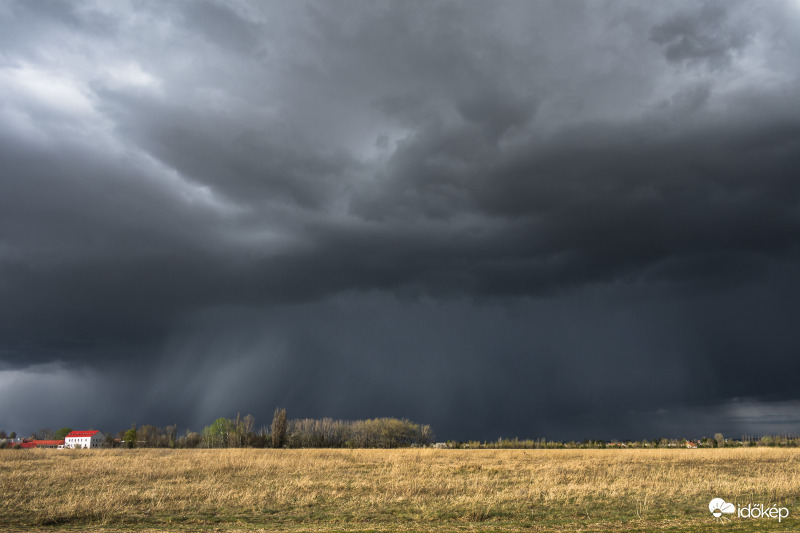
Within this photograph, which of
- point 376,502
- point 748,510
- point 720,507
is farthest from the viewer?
point 376,502

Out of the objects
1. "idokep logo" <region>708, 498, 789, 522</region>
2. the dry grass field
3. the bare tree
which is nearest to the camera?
the dry grass field

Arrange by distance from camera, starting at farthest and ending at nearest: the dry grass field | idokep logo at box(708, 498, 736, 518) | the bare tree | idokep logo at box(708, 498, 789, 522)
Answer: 1. the bare tree
2. idokep logo at box(708, 498, 736, 518)
3. idokep logo at box(708, 498, 789, 522)
4. the dry grass field

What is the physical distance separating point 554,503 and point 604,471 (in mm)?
22172

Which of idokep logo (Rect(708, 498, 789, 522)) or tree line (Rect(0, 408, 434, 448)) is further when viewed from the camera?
tree line (Rect(0, 408, 434, 448))

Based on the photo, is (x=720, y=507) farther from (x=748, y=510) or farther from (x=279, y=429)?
(x=279, y=429)

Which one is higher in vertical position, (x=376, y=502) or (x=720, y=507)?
(x=376, y=502)

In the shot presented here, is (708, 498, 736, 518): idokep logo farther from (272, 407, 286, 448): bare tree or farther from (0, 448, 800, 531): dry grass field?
(272, 407, 286, 448): bare tree

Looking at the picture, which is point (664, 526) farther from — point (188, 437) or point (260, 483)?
point (188, 437)

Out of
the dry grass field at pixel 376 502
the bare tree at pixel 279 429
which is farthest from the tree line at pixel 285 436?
the dry grass field at pixel 376 502

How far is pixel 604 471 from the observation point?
148 feet

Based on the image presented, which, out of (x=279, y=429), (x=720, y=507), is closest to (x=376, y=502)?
(x=720, y=507)

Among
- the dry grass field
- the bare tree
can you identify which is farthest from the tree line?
the dry grass field

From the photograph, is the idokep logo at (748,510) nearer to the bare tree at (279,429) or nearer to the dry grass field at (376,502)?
the dry grass field at (376,502)

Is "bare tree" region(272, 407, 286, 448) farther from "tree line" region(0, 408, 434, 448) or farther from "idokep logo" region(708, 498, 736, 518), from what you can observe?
"idokep logo" region(708, 498, 736, 518)
